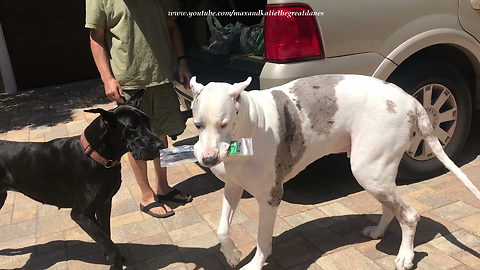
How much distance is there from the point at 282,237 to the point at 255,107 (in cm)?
127

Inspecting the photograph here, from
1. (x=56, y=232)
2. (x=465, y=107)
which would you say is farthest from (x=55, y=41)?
(x=465, y=107)

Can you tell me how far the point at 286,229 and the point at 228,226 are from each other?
773mm

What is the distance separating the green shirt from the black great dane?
1.81 ft

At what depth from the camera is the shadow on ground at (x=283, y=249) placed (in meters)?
2.97

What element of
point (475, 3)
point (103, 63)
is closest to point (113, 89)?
point (103, 63)

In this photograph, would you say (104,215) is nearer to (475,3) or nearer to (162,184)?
(162,184)

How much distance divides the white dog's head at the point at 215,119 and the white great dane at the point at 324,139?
0.26m

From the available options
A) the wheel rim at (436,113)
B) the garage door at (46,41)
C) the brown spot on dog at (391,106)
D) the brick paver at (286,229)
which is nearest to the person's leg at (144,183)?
the brick paver at (286,229)

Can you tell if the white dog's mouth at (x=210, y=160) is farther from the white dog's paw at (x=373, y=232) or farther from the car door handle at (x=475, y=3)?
the car door handle at (x=475, y=3)

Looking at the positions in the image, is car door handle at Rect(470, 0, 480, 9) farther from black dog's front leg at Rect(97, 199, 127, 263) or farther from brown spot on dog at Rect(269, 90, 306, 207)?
black dog's front leg at Rect(97, 199, 127, 263)

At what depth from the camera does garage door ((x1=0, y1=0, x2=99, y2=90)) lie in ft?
31.6

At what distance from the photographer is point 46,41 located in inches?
392

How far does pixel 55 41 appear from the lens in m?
10.0

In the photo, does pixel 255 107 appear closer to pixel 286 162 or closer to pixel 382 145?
pixel 286 162
